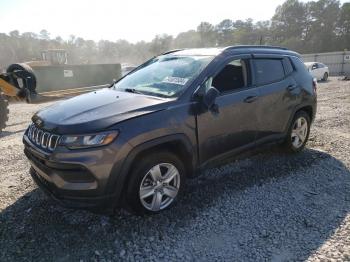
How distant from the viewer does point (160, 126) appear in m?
3.19

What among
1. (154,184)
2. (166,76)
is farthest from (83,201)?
(166,76)

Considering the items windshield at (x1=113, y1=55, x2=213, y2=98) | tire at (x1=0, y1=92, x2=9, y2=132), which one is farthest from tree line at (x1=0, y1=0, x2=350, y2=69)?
windshield at (x1=113, y1=55, x2=213, y2=98)

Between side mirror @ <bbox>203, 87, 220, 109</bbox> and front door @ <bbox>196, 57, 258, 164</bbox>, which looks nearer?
side mirror @ <bbox>203, 87, 220, 109</bbox>

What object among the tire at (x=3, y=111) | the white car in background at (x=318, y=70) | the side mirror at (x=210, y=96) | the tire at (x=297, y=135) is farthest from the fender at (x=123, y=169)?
the white car in background at (x=318, y=70)

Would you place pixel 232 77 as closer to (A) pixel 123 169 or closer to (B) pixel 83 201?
(A) pixel 123 169

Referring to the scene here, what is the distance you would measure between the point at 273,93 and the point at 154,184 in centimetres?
230

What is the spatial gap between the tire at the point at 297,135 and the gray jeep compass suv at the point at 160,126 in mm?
243

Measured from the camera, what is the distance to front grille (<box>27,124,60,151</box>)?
300 centimetres

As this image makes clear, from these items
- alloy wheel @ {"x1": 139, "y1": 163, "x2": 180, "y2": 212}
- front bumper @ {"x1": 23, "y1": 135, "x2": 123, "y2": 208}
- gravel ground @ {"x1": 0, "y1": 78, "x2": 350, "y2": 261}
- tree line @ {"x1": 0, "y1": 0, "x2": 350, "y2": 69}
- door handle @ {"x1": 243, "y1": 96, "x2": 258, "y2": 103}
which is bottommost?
gravel ground @ {"x1": 0, "y1": 78, "x2": 350, "y2": 261}

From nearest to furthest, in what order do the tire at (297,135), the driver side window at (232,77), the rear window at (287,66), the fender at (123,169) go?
the fender at (123,169) → the driver side window at (232,77) → the rear window at (287,66) → the tire at (297,135)

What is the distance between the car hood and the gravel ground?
3.61 ft

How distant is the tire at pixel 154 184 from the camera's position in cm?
316

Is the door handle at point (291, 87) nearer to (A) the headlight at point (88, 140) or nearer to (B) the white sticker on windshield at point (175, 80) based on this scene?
(B) the white sticker on windshield at point (175, 80)

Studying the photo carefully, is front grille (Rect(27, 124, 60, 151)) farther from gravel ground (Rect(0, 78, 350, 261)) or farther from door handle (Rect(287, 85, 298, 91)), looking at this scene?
door handle (Rect(287, 85, 298, 91))
